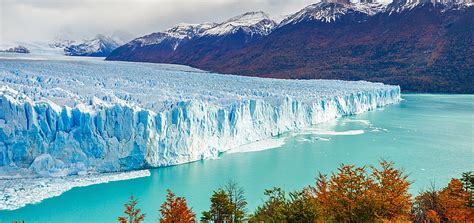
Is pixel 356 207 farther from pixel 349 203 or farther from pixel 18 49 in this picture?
pixel 18 49

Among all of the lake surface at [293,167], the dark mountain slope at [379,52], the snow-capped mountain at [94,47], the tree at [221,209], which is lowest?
the lake surface at [293,167]

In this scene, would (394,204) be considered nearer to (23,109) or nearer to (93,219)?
(93,219)

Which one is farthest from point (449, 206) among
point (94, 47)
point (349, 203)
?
point (94, 47)

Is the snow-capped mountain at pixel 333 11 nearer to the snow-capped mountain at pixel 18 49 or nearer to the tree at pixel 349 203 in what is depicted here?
the snow-capped mountain at pixel 18 49

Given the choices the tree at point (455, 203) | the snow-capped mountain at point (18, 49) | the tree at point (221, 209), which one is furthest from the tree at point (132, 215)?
the snow-capped mountain at point (18, 49)

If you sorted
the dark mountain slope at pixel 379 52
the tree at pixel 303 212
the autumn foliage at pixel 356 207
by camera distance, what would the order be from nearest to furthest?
1. the tree at pixel 303 212
2. the autumn foliage at pixel 356 207
3. the dark mountain slope at pixel 379 52

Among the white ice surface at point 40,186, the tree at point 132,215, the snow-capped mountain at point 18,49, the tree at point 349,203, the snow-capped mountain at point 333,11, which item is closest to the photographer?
the tree at point 132,215
